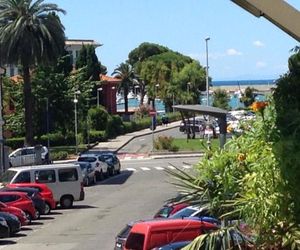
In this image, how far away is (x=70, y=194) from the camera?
41.1m

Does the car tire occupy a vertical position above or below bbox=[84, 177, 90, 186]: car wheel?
above

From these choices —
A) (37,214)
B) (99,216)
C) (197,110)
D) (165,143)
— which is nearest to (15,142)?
(165,143)

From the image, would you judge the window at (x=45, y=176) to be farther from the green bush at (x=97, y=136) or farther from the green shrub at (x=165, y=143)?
the green bush at (x=97, y=136)

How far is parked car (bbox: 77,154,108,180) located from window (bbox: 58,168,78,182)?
12.3m

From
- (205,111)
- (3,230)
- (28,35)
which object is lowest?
(3,230)

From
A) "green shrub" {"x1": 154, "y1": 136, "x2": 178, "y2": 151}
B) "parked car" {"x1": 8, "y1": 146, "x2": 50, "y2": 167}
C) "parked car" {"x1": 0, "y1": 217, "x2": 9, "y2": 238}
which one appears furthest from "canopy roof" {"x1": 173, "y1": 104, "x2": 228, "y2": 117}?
"green shrub" {"x1": 154, "y1": 136, "x2": 178, "y2": 151}

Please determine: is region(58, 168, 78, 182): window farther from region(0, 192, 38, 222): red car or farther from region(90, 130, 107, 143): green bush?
region(90, 130, 107, 143): green bush

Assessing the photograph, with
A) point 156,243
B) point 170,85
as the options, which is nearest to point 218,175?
point 156,243

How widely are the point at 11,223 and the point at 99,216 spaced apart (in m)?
6.16

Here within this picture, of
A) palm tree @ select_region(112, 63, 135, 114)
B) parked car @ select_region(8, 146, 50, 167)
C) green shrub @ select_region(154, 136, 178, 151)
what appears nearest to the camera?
parked car @ select_region(8, 146, 50, 167)

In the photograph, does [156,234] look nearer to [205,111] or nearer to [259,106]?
[205,111]

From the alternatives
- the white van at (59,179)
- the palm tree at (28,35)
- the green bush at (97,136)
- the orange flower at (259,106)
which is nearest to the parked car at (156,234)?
the orange flower at (259,106)

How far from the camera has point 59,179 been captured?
41.0 m

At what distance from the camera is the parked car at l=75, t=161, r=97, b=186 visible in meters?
51.1
